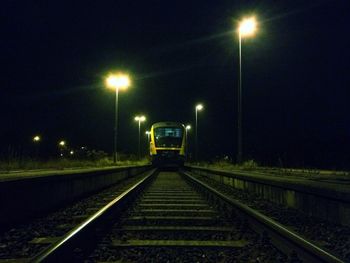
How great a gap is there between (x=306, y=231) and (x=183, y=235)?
1.87m

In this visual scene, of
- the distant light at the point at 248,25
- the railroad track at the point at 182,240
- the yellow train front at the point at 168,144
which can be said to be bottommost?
the railroad track at the point at 182,240

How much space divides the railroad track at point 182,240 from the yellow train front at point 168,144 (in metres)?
22.6

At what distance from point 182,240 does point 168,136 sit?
84.9 feet

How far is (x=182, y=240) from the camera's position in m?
5.43

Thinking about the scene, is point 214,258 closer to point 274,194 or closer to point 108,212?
point 108,212

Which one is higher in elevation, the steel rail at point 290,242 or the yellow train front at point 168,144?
the yellow train front at point 168,144

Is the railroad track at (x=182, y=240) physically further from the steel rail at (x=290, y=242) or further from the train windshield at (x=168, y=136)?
the train windshield at (x=168, y=136)

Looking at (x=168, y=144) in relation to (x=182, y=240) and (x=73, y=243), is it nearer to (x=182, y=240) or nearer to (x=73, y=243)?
(x=182, y=240)

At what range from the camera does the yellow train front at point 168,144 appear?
30.7 meters

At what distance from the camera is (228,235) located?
5.76m

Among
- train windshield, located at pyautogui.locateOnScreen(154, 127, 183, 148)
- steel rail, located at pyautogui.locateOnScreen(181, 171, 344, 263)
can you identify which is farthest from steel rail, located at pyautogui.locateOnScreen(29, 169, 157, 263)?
train windshield, located at pyautogui.locateOnScreen(154, 127, 183, 148)

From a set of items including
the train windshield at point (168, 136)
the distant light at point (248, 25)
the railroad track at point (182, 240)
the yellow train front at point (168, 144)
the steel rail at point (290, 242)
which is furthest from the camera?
the train windshield at point (168, 136)

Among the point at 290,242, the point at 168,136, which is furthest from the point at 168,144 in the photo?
the point at 290,242

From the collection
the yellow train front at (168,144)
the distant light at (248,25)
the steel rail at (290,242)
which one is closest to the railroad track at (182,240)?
the steel rail at (290,242)
